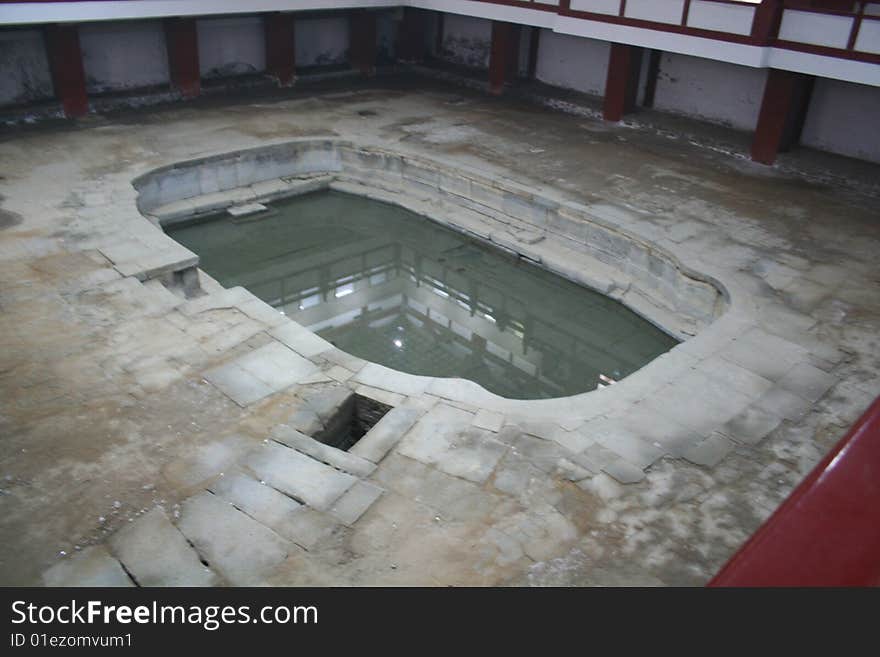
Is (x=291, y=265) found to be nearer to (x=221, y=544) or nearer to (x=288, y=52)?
(x=221, y=544)

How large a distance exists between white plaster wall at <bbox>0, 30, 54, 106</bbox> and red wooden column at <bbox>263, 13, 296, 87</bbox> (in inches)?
193

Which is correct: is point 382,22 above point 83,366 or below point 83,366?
above

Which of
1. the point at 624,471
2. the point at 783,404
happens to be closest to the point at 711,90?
the point at 783,404

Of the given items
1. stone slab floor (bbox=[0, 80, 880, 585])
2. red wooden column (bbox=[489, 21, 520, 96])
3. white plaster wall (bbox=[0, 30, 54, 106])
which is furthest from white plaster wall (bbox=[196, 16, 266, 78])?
stone slab floor (bbox=[0, 80, 880, 585])

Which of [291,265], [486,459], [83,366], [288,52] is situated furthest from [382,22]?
[486,459]

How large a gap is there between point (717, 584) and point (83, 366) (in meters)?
6.88

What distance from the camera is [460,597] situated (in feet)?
6.98

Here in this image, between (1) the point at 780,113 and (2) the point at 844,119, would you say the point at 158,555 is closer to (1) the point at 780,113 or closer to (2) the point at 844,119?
(1) the point at 780,113

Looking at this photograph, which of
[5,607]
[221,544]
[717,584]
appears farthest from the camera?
[221,544]

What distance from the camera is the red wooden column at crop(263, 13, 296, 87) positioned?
55.7ft

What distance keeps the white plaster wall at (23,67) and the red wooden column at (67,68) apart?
8.3 inches

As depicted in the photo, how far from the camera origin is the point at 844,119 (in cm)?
1280

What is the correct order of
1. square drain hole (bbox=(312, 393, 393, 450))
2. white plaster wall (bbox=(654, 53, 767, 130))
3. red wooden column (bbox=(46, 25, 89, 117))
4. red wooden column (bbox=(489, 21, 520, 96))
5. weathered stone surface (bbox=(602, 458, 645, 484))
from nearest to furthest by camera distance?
weathered stone surface (bbox=(602, 458, 645, 484))
square drain hole (bbox=(312, 393, 393, 450))
white plaster wall (bbox=(654, 53, 767, 130))
red wooden column (bbox=(46, 25, 89, 117))
red wooden column (bbox=(489, 21, 520, 96))

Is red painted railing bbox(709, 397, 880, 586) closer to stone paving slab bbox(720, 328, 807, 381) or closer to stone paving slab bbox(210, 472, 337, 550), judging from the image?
stone paving slab bbox(210, 472, 337, 550)
